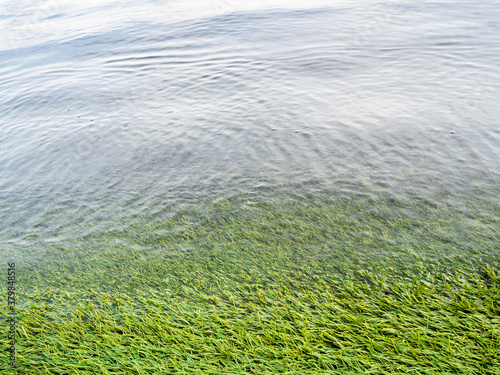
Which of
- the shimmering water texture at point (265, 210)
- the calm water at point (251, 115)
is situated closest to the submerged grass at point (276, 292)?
the shimmering water texture at point (265, 210)

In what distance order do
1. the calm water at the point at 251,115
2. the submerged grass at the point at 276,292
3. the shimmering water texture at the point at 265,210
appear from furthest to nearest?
the calm water at the point at 251,115 → the shimmering water texture at the point at 265,210 → the submerged grass at the point at 276,292

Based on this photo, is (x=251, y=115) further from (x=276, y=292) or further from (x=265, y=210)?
(x=276, y=292)

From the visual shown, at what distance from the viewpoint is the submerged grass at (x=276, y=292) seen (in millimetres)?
2439

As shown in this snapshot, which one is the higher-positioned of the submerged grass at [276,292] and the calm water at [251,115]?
the calm water at [251,115]

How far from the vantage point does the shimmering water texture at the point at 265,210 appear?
258 cm

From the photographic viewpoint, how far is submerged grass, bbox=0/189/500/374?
8.00ft

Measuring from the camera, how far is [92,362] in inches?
98.1

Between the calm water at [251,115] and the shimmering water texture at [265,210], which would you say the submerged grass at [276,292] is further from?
the calm water at [251,115]

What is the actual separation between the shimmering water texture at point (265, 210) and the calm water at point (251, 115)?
4 centimetres

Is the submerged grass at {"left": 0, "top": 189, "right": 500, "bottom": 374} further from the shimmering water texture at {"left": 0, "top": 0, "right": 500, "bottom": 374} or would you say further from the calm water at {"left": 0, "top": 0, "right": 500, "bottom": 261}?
the calm water at {"left": 0, "top": 0, "right": 500, "bottom": 261}

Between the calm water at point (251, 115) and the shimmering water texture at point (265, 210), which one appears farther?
the calm water at point (251, 115)

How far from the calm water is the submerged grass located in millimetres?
495

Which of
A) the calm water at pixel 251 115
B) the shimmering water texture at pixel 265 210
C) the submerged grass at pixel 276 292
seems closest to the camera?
the submerged grass at pixel 276 292

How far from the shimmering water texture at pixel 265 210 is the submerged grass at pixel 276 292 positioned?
2cm
